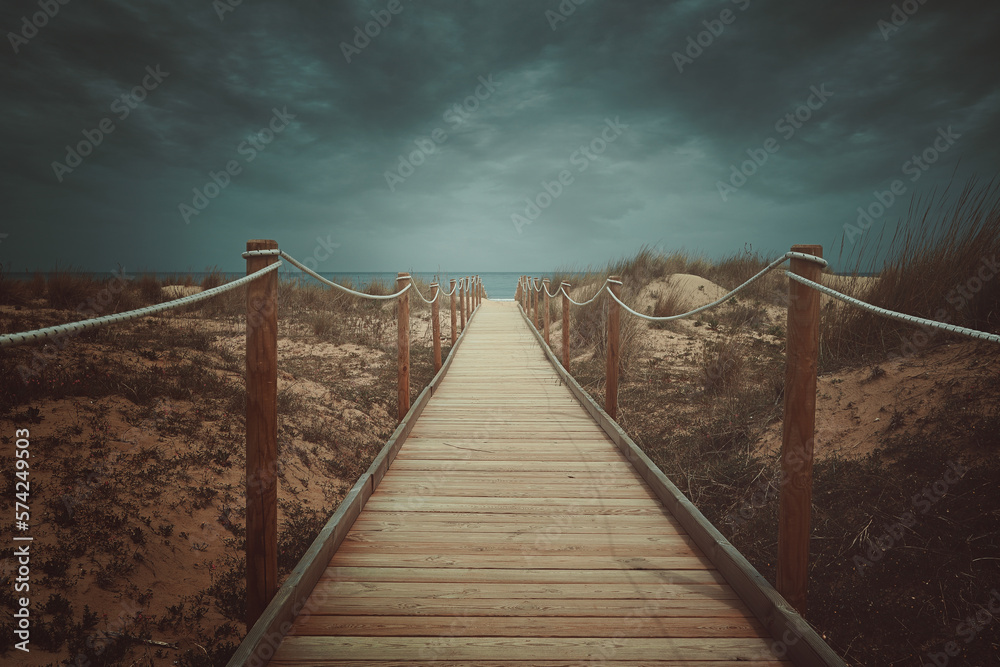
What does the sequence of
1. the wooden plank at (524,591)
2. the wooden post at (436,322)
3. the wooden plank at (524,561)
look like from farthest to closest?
the wooden post at (436,322), the wooden plank at (524,561), the wooden plank at (524,591)

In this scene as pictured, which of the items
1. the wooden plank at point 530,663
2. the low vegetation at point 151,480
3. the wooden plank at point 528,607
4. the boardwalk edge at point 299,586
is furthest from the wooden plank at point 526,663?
the low vegetation at point 151,480

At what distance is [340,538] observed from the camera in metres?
2.64

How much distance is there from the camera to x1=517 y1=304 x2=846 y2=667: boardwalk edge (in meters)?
1.78

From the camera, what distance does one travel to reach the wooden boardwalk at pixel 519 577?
6.28ft

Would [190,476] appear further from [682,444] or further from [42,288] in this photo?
[42,288]

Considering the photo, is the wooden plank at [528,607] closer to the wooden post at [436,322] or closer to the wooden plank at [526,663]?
the wooden plank at [526,663]

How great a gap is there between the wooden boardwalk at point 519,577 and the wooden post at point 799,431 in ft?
0.93

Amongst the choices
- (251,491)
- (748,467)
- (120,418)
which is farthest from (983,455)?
(120,418)

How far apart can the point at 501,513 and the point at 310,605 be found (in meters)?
1.24

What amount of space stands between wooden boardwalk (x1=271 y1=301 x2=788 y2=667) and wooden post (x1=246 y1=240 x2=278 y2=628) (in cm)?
25

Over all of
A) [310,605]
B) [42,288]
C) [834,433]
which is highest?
[42,288]

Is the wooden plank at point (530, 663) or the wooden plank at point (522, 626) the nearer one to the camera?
the wooden plank at point (530, 663)

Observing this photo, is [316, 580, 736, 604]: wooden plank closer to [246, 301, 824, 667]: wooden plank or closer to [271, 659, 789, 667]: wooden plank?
[246, 301, 824, 667]: wooden plank

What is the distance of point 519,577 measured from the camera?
2.37 meters
